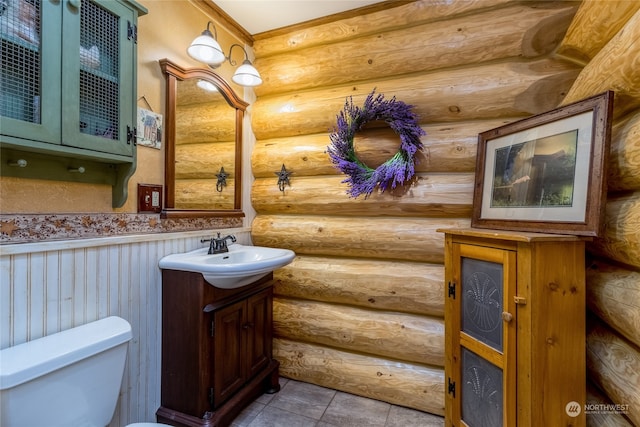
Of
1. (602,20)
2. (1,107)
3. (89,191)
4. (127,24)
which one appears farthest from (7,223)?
(602,20)

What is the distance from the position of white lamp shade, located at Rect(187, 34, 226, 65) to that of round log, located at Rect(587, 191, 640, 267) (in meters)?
2.18

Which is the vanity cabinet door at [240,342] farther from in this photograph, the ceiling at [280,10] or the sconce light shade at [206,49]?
the ceiling at [280,10]

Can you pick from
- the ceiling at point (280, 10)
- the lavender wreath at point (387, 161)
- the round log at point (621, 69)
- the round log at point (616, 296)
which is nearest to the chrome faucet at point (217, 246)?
the lavender wreath at point (387, 161)

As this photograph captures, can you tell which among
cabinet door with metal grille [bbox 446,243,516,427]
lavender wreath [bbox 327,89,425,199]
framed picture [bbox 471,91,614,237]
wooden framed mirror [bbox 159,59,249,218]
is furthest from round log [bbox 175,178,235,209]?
framed picture [bbox 471,91,614,237]

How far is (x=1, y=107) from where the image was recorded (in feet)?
3.33

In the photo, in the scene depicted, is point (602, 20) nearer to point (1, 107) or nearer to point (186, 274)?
point (186, 274)

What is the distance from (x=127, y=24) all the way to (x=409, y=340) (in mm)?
2423

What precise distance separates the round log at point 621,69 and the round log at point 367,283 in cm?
120

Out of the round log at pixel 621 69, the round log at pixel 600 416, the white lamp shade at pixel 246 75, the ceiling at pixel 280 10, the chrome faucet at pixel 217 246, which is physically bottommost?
the round log at pixel 600 416

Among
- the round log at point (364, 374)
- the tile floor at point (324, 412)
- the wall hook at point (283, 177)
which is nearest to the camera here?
the tile floor at point (324, 412)

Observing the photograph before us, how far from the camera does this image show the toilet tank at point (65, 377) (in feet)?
3.08

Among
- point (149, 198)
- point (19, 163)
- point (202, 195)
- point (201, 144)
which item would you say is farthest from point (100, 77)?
point (202, 195)

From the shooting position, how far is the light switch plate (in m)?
1.62

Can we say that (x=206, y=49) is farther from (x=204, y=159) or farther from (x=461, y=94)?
(x=461, y=94)
